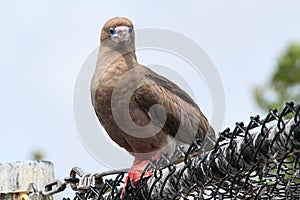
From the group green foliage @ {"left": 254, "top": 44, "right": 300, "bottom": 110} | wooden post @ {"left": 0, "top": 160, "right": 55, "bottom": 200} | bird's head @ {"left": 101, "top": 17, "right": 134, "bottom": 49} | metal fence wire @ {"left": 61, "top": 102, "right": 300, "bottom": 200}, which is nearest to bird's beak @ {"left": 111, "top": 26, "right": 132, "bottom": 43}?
bird's head @ {"left": 101, "top": 17, "right": 134, "bottom": 49}

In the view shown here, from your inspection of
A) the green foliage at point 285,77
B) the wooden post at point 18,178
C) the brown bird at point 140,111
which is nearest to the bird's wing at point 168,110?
the brown bird at point 140,111

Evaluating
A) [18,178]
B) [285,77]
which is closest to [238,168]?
[18,178]

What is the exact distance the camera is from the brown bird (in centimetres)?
496

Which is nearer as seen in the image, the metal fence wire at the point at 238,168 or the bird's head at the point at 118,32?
the metal fence wire at the point at 238,168

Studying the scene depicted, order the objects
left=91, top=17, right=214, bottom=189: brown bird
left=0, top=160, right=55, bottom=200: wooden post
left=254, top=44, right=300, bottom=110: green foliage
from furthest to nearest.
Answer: left=254, top=44, right=300, bottom=110: green foliage
left=91, top=17, right=214, bottom=189: brown bird
left=0, top=160, right=55, bottom=200: wooden post

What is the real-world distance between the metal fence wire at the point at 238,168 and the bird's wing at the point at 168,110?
4.49ft

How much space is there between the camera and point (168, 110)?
5121 mm

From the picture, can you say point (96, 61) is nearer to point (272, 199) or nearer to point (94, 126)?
point (94, 126)

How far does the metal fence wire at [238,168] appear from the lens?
2706 millimetres

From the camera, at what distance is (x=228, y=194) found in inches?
130

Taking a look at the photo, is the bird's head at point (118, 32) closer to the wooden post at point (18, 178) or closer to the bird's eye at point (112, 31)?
the bird's eye at point (112, 31)

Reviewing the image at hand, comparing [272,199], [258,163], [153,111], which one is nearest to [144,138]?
[153,111]

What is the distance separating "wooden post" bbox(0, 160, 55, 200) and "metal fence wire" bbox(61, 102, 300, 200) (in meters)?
0.38

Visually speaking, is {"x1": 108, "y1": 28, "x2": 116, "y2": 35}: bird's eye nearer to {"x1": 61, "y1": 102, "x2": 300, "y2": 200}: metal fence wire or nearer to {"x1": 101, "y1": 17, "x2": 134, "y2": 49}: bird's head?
{"x1": 101, "y1": 17, "x2": 134, "y2": 49}: bird's head
